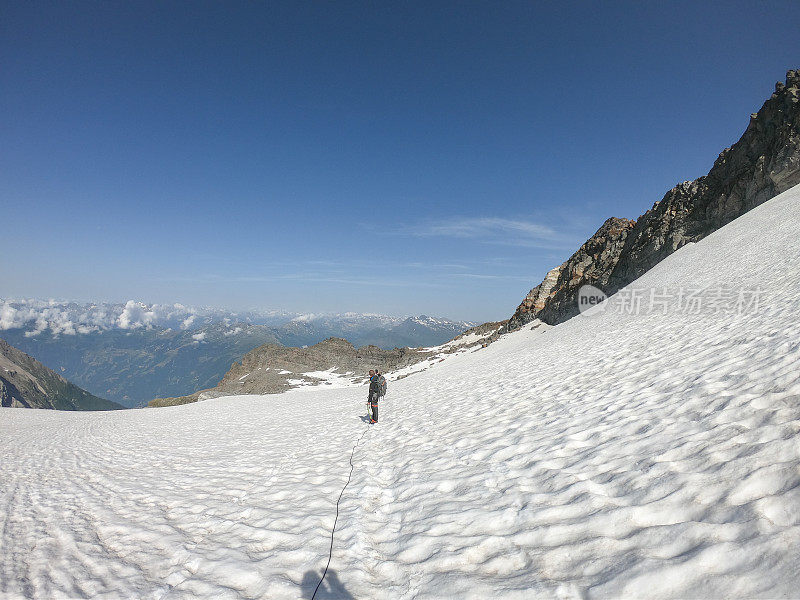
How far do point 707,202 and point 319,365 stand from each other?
54.6m

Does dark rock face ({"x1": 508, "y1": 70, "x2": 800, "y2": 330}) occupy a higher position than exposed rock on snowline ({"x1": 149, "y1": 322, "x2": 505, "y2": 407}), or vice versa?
dark rock face ({"x1": 508, "y1": 70, "x2": 800, "y2": 330})

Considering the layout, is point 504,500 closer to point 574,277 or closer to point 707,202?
point 707,202

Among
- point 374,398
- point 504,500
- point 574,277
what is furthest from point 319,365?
point 504,500

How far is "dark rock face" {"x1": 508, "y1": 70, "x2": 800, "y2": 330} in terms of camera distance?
29250mm

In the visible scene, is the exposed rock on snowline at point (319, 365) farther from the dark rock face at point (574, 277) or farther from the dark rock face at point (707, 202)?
the dark rock face at point (707, 202)

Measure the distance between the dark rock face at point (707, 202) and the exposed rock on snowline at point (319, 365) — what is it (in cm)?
1532

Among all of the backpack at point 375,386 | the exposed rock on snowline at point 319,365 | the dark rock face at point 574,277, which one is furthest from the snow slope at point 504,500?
the dark rock face at point 574,277

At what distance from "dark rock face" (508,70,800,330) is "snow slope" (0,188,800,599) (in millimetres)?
28599

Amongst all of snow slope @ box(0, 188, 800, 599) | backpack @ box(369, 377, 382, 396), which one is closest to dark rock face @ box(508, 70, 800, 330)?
snow slope @ box(0, 188, 800, 599)

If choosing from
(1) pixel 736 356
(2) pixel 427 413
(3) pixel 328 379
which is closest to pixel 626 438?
(1) pixel 736 356

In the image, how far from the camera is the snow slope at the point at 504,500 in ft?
8.73

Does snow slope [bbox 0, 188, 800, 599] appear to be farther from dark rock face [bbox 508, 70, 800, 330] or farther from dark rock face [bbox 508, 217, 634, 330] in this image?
dark rock face [bbox 508, 217, 634, 330]

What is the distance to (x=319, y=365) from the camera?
57.3 m

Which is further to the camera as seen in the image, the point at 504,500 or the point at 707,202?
the point at 707,202
